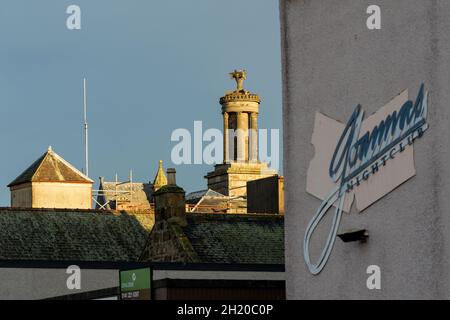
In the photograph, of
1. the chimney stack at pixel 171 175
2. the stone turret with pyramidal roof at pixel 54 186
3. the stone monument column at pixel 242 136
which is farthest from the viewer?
the stone monument column at pixel 242 136

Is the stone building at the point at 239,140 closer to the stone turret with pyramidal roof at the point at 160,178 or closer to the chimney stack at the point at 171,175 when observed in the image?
the stone turret with pyramidal roof at the point at 160,178

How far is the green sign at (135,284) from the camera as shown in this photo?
33344 mm

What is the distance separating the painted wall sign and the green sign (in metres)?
4.03

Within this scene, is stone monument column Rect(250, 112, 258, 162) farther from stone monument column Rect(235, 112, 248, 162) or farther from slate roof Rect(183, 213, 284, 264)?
slate roof Rect(183, 213, 284, 264)

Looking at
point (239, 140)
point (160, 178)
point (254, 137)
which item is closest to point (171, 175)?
point (160, 178)

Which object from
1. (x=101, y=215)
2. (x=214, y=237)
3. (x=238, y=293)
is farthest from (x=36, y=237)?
(x=238, y=293)

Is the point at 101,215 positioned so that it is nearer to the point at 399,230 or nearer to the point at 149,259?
the point at 149,259

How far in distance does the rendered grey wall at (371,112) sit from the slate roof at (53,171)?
203 ft

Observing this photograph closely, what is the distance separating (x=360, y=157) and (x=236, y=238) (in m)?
29.1

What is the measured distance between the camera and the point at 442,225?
2742 cm

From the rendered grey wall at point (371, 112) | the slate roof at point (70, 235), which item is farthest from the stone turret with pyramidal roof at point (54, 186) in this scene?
the rendered grey wall at point (371, 112)

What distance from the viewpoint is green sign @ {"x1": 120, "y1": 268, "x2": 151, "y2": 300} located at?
33.3 m
